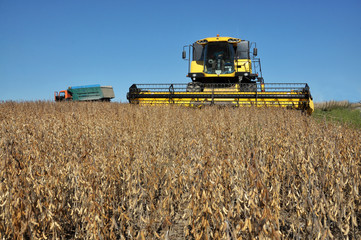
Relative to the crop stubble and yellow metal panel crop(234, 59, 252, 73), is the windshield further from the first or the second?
the crop stubble

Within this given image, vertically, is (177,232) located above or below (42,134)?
below

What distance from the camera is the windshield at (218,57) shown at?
11141mm

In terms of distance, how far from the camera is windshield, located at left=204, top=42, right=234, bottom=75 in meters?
11.1

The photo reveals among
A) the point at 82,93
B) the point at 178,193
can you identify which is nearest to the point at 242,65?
the point at 178,193

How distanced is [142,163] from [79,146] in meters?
1.48

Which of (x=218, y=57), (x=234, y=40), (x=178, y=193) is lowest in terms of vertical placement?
(x=178, y=193)

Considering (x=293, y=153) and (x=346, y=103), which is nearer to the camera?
(x=293, y=153)

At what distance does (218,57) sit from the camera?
11234 millimetres

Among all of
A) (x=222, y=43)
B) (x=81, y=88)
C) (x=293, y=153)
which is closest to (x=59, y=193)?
(x=293, y=153)

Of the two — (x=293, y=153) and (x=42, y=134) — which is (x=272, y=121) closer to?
(x=293, y=153)

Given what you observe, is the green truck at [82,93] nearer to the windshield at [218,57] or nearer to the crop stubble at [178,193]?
the windshield at [218,57]

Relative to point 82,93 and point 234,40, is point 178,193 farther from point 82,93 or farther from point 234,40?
point 82,93

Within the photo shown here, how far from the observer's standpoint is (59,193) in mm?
2164

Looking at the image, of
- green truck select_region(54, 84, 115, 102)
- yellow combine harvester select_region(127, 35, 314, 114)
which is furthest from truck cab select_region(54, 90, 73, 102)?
yellow combine harvester select_region(127, 35, 314, 114)
